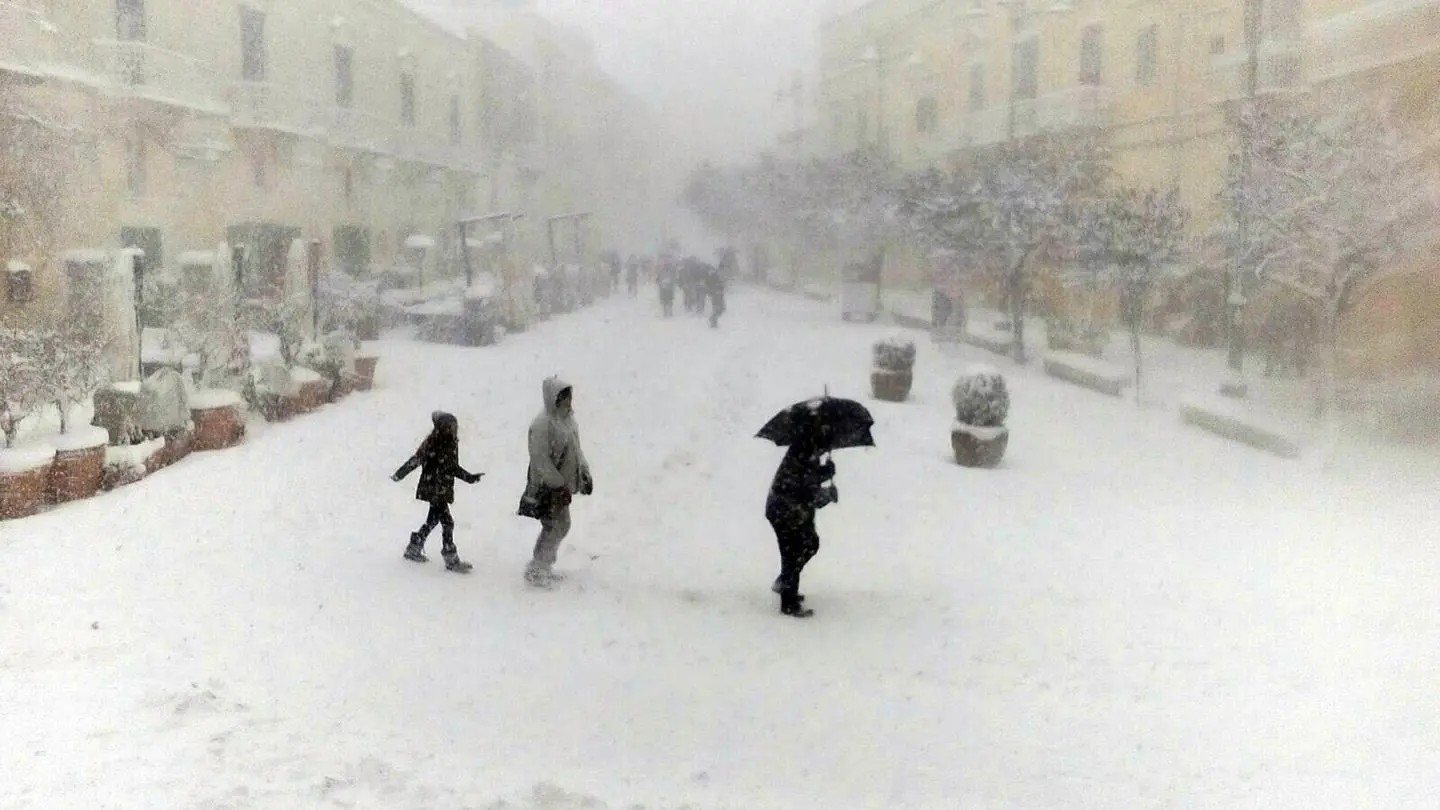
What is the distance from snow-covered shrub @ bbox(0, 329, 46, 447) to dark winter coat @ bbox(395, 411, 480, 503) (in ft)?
7.81

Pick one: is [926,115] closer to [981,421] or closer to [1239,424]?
[981,421]

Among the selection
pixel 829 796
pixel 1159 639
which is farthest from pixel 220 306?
pixel 1159 639

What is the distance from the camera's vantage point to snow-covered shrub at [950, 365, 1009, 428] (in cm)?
638

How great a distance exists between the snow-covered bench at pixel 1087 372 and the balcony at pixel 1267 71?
6.83 ft

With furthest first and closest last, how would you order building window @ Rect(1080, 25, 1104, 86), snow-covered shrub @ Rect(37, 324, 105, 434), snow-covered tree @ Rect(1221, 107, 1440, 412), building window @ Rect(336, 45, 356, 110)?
1. building window @ Rect(1080, 25, 1104, 86)
2. building window @ Rect(336, 45, 356, 110)
3. snow-covered tree @ Rect(1221, 107, 1440, 412)
4. snow-covered shrub @ Rect(37, 324, 105, 434)

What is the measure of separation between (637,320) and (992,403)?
498 centimetres

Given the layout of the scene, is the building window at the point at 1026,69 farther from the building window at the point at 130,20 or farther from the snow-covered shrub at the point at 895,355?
the building window at the point at 130,20

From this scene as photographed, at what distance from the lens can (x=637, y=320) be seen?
1047cm

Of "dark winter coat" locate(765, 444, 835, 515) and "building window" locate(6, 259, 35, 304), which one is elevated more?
"building window" locate(6, 259, 35, 304)

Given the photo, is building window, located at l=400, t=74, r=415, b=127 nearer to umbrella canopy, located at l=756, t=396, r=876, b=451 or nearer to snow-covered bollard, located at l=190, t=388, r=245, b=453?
snow-covered bollard, located at l=190, t=388, r=245, b=453

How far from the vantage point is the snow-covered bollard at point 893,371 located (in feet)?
24.2

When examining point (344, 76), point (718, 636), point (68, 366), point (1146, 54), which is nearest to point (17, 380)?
point (68, 366)

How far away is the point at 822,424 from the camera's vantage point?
13.6 ft

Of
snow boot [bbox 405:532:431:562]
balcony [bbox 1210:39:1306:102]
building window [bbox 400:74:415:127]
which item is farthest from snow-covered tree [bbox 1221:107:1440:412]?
building window [bbox 400:74:415:127]
